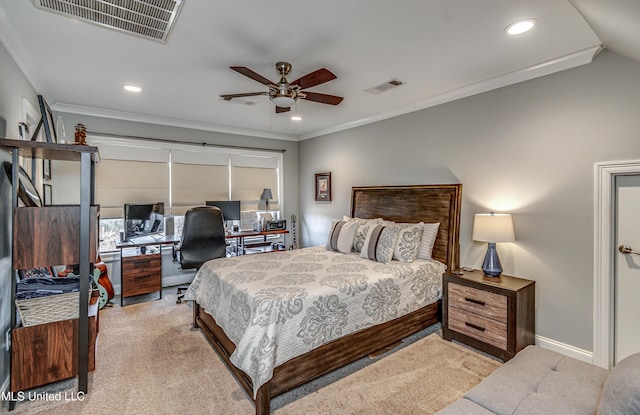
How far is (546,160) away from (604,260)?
933mm

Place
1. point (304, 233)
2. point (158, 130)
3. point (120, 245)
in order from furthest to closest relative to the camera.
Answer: point (304, 233) < point (158, 130) < point (120, 245)

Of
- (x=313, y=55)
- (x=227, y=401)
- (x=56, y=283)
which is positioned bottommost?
(x=227, y=401)

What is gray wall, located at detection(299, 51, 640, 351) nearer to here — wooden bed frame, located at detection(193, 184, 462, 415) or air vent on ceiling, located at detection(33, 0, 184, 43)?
wooden bed frame, located at detection(193, 184, 462, 415)

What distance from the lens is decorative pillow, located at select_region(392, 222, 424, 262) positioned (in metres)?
3.27

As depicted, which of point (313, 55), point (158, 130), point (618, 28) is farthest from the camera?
point (158, 130)

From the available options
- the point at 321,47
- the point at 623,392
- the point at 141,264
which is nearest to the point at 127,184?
the point at 141,264

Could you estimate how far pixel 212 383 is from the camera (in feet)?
7.66

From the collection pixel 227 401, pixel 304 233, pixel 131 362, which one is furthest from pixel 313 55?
pixel 304 233

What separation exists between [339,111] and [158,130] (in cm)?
273

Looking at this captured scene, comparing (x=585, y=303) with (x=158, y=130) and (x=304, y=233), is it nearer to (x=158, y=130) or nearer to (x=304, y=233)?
(x=304, y=233)

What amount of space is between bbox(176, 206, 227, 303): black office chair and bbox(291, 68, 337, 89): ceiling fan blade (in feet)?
7.43

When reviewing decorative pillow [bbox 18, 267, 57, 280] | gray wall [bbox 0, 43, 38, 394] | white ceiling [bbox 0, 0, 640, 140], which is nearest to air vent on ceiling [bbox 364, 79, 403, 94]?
white ceiling [bbox 0, 0, 640, 140]

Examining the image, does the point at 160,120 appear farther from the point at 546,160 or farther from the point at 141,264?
the point at 546,160

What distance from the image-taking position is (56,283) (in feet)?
7.93
